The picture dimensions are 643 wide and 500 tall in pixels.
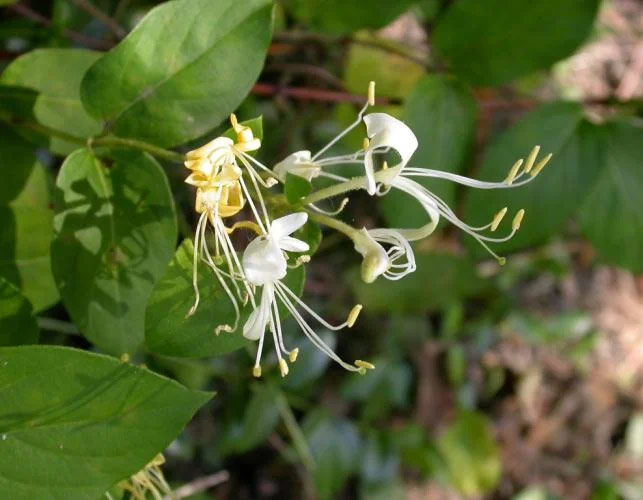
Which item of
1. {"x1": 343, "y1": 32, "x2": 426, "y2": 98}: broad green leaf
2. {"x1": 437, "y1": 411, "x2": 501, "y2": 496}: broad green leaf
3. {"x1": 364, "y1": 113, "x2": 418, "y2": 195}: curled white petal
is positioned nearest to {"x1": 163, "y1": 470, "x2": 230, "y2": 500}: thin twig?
{"x1": 364, "y1": 113, "x2": 418, "y2": 195}: curled white petal

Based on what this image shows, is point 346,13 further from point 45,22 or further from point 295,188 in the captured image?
point 295,188

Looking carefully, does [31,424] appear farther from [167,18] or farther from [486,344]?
[486,344]

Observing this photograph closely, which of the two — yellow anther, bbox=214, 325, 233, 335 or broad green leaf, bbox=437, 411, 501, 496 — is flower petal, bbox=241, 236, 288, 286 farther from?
broad green leaf, bbox=437, 411, 501, 496

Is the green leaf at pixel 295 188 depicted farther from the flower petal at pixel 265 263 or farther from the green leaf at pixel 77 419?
the green leaf at pixel 77 419

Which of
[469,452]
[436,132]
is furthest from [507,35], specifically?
[469,452]

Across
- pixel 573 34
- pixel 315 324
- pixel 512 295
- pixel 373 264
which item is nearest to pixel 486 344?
pixel 512 295

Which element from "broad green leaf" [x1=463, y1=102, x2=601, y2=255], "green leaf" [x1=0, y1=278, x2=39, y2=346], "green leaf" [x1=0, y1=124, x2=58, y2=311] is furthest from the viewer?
"broad green leaf" [x1=463, y1=102, x2=601, y2=255]

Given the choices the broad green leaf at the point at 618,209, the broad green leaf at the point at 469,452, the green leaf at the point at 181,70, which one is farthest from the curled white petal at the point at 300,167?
the broad green leaf at the point at 469,452

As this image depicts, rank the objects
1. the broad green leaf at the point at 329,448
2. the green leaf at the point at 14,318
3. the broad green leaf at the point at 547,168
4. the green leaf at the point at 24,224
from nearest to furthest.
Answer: the green leaf at the point at 14,318 → the green leaf at the point at 24,224 → the broad green leaf at the point at 547,168 → the broad green leaf at the point at 329,448
